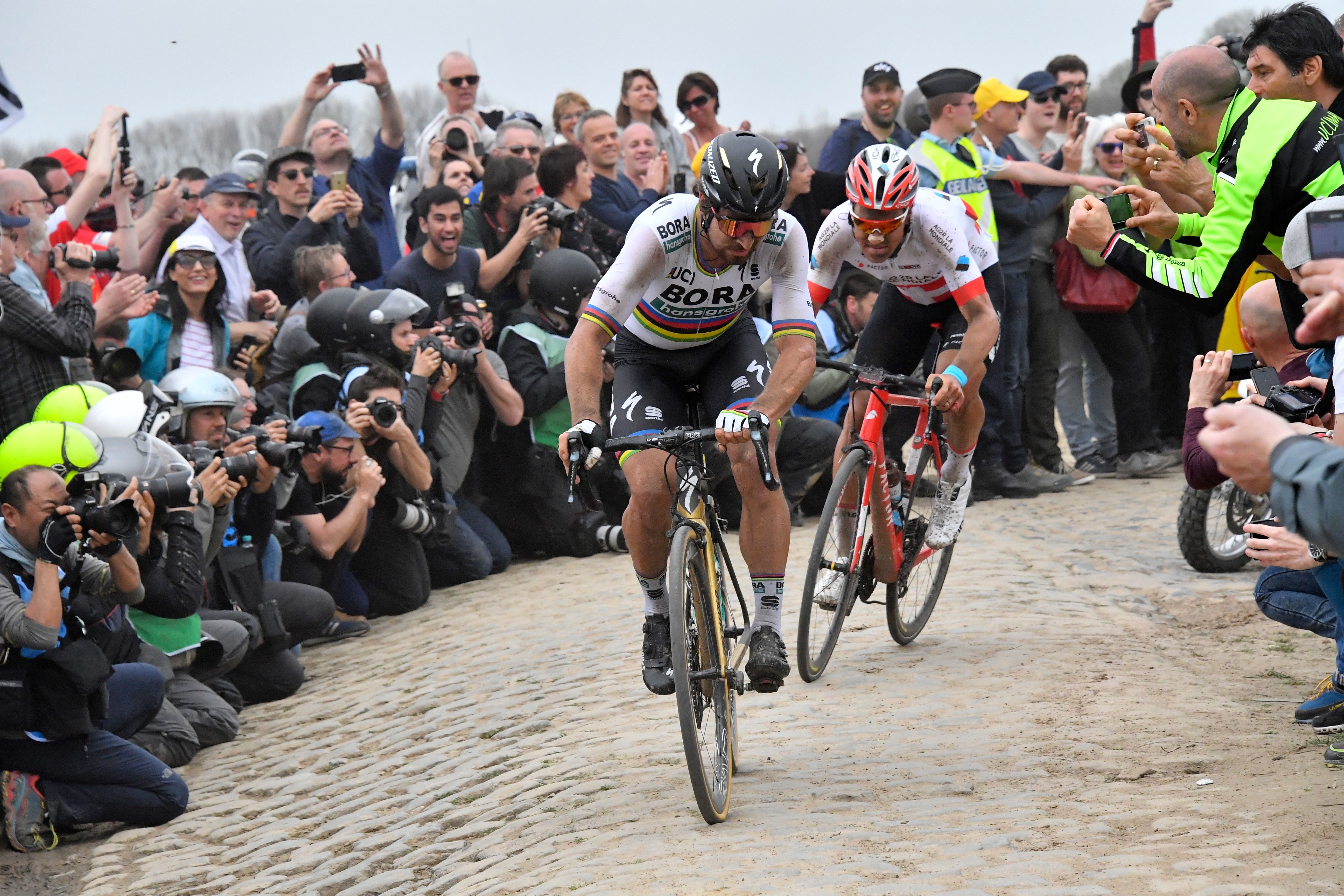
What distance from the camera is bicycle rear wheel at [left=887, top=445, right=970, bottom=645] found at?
7.78 m

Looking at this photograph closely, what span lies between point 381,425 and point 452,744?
9.95 ft

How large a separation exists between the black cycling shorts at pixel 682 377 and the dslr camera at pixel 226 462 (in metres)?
2.83

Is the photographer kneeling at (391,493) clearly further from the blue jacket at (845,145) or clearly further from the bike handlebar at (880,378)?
the blue jacket at (845,145)

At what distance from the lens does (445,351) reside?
10508 mm

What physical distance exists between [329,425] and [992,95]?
6.46m

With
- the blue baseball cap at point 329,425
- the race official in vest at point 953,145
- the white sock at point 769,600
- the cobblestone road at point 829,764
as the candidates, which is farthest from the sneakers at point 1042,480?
the white sock at point 769,600

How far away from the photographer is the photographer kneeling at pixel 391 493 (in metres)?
9.99

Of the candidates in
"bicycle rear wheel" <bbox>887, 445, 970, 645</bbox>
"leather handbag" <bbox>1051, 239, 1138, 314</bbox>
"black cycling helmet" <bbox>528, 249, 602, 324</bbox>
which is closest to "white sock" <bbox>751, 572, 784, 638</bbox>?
"bicycle rear wheel" <bbox>887, 445, 970, 645</bbox>

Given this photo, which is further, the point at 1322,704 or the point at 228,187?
the point at 228,187

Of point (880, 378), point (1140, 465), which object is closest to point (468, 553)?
point (880, 378)

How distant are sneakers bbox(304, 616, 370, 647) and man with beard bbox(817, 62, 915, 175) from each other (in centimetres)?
563

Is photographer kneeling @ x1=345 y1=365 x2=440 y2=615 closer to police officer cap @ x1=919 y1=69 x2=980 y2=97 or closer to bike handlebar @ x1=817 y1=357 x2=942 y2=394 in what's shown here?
bike handlebar @ x1=817 y1=357 x2=942 y2=394

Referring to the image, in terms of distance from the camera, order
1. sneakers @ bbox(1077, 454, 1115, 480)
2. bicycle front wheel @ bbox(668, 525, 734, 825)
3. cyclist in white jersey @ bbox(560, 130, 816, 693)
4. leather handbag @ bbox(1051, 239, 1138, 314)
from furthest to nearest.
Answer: sneakers @ bbox(1077, 454, 1115, 480), leather handbag @ bbox(1051, 239, 1138, 314), cyclist in white jersey @ bbox(560, 130, 816, 693), bicycle front wheel @ bbox(668, 525, 734, 825)

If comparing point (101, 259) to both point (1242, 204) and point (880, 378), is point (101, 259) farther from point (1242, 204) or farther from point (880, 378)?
point (1242, 204)
